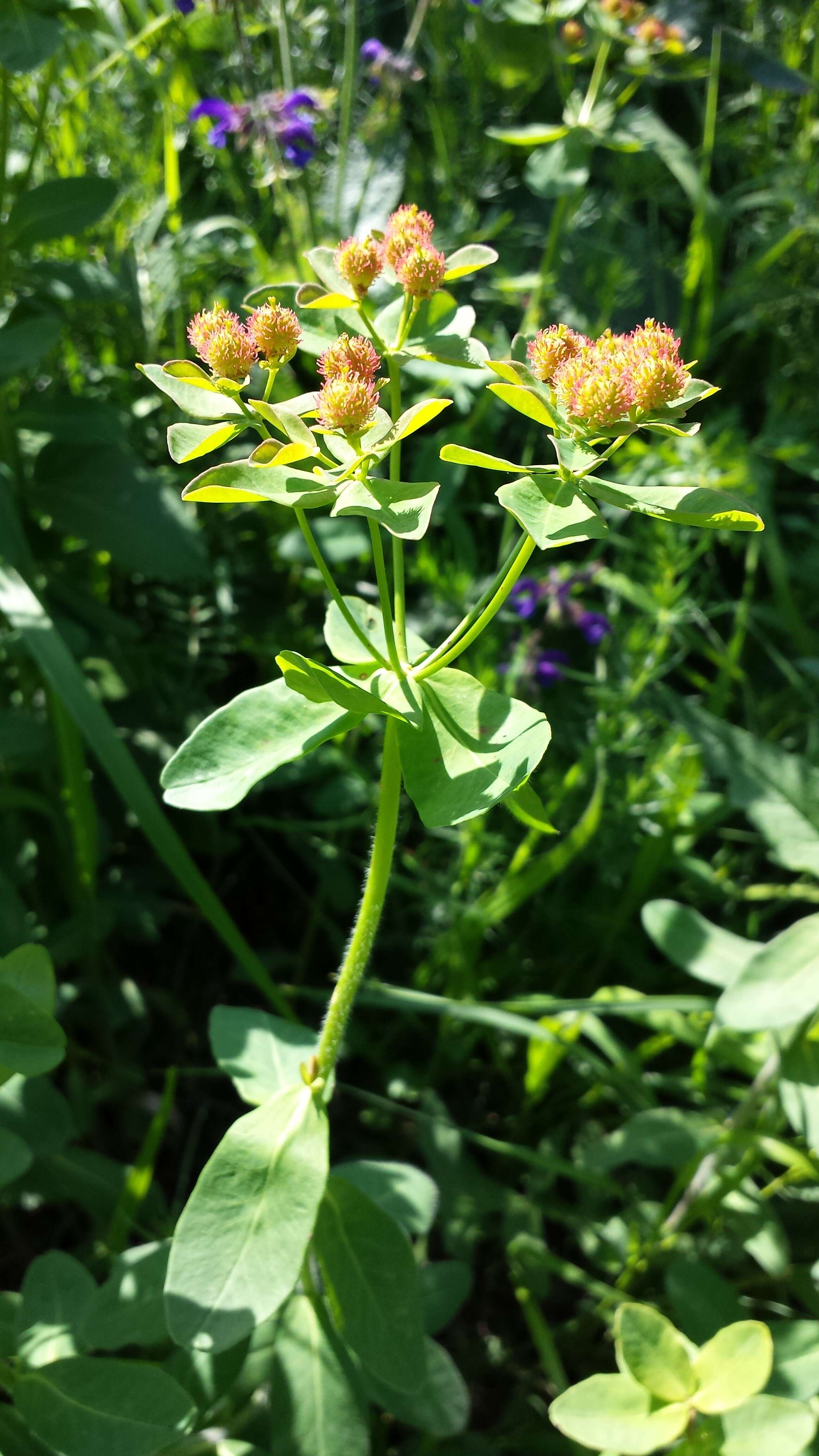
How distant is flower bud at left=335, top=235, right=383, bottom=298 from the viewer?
95 centimetres

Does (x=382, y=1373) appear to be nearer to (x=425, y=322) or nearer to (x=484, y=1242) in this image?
(x=484, y=1242)

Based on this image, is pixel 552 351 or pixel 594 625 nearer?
pixel 552 351

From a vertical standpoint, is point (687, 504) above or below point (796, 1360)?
above

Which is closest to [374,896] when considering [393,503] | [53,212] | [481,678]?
[393,503]

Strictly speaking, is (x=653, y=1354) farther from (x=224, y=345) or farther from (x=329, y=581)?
(x=224, y=345)

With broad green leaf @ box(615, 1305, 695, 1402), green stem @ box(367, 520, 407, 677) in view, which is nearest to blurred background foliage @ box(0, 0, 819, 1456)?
broad green leaf @ box(615, 1305, 695, 1402)

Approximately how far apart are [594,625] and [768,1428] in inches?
Answer: 48.3

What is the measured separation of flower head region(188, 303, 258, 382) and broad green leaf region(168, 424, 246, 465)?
0.04m

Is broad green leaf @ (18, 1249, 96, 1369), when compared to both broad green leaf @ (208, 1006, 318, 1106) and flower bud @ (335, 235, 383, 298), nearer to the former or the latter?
broad green leaf @ (208, 1006, 318, 1106)

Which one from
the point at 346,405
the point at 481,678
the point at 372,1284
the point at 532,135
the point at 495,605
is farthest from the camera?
the point at 532,135

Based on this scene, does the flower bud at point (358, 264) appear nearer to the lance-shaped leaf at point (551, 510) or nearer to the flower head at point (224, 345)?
the flower head at point (224, 345)

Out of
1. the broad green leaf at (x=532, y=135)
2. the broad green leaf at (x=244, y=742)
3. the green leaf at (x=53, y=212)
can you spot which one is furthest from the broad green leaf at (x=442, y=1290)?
the broad green leaf at (x=532, y=135)

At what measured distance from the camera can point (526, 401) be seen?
2.71ft

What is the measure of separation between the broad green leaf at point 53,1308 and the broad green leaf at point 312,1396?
0.23 metres
